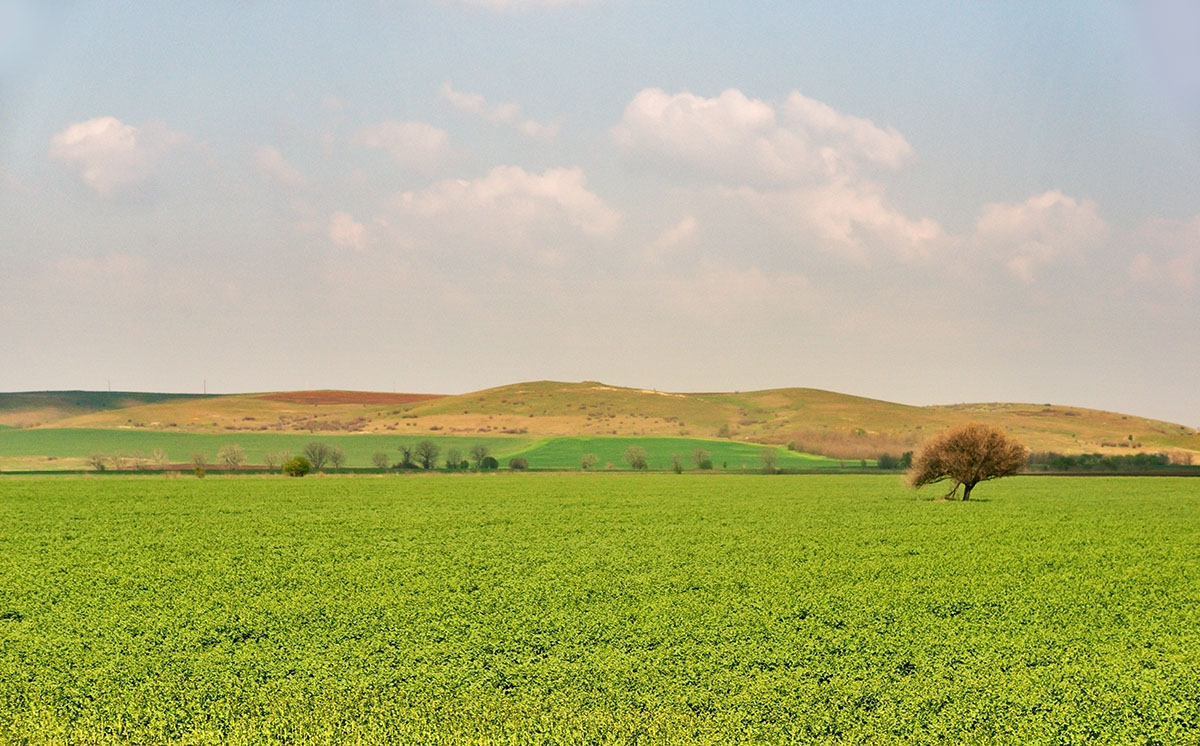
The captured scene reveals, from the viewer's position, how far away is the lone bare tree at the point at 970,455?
4622 cm

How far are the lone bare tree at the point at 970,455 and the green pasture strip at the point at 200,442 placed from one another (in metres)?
66.4

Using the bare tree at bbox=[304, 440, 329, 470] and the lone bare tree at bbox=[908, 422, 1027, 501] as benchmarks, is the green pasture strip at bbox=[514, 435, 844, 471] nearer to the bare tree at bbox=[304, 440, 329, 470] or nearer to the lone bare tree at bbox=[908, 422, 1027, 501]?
the bare tree at bbox=[304, 440, 329, 470]

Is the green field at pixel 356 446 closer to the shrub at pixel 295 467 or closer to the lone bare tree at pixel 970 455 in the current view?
the shrub at pixel 295 467

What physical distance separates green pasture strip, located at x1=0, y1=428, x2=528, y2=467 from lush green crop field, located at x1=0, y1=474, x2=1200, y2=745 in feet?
255

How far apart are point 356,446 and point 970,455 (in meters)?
87.6

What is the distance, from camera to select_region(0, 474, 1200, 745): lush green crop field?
10680mm

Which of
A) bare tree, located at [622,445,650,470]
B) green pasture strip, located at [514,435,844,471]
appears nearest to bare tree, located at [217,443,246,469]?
green pasture strip, located at [514,435,844,471]

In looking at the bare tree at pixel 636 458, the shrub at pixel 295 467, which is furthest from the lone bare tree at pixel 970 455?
the bare tree at pixel 636 458

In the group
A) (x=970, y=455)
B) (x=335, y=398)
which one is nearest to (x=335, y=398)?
(x=335, y=398)

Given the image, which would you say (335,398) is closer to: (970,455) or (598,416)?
(598,416)

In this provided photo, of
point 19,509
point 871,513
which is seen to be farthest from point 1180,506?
point 19,509

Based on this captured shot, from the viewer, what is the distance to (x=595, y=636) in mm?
14391

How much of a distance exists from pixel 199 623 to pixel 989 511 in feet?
A: 116

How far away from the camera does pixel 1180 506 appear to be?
46.7m
